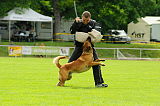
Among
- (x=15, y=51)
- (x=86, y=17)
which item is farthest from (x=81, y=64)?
(x=15, y=51)

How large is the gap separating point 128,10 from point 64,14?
6210mm

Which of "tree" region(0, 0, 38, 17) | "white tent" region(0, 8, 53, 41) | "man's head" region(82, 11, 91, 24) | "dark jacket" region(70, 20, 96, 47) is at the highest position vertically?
"tree" region(0, 0, 38, 17)

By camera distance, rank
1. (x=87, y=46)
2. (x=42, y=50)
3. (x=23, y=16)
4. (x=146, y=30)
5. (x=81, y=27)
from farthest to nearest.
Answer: (x=146, y=30), (x=23, y=16), (x=42, y=50), (x=81, y=27), (x=87, y=46)

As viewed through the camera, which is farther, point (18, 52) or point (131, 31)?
point (131, 31)

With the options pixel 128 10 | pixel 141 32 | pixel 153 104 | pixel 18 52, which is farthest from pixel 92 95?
pixel 141 32

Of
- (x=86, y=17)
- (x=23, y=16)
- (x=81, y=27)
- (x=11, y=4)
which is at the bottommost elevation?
(x=81, y=27)

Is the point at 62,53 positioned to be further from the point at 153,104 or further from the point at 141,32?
the point at 153,104

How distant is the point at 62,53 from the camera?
32.4 meters

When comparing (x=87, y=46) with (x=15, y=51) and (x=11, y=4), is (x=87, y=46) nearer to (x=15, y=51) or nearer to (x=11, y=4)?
(x=15, y=51)

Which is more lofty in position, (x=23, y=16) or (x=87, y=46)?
(x=23, y=16)

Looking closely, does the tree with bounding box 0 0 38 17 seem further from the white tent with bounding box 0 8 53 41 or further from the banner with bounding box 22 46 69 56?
the banner with bounding box 22 46 69 56

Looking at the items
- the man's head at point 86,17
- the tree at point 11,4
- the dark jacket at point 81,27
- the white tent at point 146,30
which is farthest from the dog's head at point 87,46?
the white tent at point 146,30

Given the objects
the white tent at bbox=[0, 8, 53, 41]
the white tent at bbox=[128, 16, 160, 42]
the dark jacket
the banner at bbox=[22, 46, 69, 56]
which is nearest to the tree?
the white tent at bbox=[0, 8, 53, 41]

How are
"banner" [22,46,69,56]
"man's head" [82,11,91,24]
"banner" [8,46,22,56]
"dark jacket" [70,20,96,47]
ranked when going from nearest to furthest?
"man's head" [82,11,91,24] < "dark jacket" [70,20,96,47] < "banner" [8,46,22,56] < "banner" [22,46,69,56]
